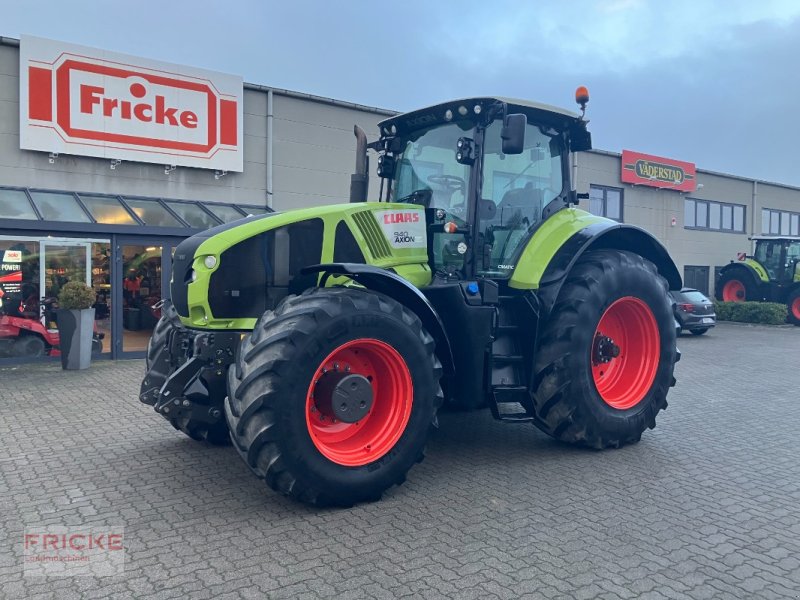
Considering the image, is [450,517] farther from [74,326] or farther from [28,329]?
[28,329]

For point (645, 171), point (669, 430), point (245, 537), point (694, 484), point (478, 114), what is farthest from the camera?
point (645, 171)

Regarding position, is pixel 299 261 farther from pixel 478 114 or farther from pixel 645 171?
pixel 645 171

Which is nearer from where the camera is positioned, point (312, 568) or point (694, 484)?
point (312, 568)

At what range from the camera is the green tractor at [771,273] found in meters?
21.9

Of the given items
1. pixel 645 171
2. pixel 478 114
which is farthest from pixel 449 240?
pixel 645 171

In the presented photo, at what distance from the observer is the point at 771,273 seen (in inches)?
885

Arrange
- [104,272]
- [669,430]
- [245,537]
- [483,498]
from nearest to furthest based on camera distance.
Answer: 1. [245,537]
2. [483,498]
3. [669,430]
4. [104,272]

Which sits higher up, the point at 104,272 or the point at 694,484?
the point at 104,272

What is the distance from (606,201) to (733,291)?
5.74 meters

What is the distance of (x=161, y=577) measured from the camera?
11.0 feet

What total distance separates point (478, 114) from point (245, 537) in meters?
3.58

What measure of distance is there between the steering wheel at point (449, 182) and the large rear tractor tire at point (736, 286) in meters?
20.3

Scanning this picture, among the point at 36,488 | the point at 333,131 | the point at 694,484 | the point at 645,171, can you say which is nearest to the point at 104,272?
the point at 333,131

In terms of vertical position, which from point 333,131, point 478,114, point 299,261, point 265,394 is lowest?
point 265,394
